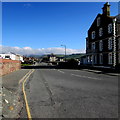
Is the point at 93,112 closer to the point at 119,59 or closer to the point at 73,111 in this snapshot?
the point at 73,111

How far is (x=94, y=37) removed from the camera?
132 ft

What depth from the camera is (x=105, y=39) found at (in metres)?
34.6

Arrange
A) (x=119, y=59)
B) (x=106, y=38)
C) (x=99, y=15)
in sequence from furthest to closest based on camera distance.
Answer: (x=99, y=15), (x=106, y=38), (x=119, y=59)

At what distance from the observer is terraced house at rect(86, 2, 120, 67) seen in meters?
31.7

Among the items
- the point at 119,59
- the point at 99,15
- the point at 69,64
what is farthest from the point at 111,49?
the point at 69,64

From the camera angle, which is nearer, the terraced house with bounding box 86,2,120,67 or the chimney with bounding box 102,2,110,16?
the terraced house with bounding box 86,2,120,67

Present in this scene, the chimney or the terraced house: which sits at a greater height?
the chimney

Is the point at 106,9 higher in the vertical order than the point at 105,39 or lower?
higher

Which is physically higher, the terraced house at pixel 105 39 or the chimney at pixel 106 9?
the chimney at pixel 106 9

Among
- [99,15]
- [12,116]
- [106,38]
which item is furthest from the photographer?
[99,15]

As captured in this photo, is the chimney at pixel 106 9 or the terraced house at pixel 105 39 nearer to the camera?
the terraced house at pixel 105 39

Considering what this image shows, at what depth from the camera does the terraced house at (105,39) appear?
104ft

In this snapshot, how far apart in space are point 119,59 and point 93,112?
90.8 feet

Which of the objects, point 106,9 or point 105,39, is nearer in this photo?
point 105,39
